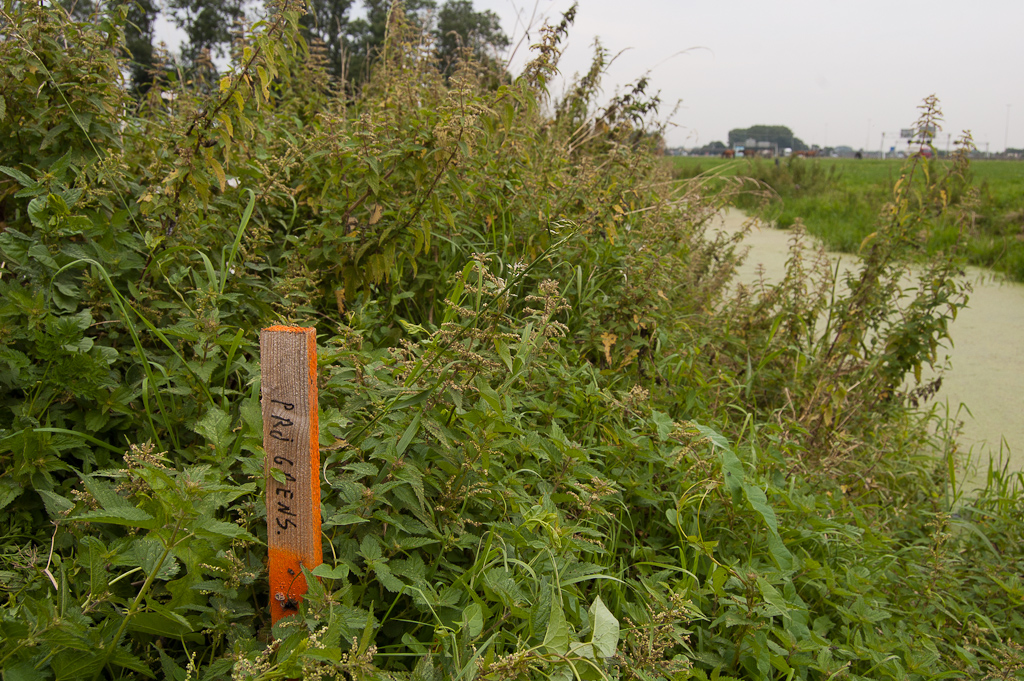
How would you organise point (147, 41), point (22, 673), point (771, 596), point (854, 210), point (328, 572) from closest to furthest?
point (22, 673) → point (328, 572) → point (771, 596) → point (147, 41) → point (854, 210)

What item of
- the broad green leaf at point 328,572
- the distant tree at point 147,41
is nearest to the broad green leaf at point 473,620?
the broad green leaf at point 328,572

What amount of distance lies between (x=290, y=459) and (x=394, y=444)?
27cm

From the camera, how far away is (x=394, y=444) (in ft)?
4.30

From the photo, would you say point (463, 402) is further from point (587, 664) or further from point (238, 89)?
point (238, 89)

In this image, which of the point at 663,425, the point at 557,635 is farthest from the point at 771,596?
the point at 557,635

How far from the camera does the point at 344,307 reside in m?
2.15

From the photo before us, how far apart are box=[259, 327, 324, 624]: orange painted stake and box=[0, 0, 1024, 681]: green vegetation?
43 millimetres

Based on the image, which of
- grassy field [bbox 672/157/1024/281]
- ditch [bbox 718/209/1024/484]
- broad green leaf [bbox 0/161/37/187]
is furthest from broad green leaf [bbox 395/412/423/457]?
grassy field [bbox 672/157/1024/281]

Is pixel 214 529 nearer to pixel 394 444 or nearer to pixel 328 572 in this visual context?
pixel 328 572

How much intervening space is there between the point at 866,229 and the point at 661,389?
277 inches

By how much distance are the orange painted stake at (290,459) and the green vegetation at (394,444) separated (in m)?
0.04

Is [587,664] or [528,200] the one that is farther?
[528,200]

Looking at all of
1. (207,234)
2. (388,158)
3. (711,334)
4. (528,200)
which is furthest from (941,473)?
(207,234)

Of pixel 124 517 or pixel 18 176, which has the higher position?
pixel 18 176
